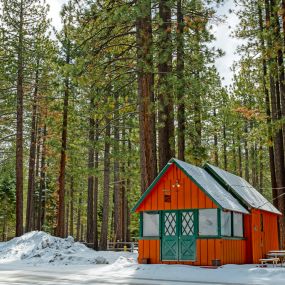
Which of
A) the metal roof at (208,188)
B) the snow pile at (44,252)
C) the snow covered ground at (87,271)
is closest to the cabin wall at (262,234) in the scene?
the metal roof at (208,188)

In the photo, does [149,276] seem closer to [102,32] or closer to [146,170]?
[146,170]

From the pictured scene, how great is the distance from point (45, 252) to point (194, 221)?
8.09 metres

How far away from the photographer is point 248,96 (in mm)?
36812

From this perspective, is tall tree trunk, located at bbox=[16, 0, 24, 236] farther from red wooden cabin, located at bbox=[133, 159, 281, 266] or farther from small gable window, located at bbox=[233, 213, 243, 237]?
small gable window, located at bbox=[233, 213, 243, 237]

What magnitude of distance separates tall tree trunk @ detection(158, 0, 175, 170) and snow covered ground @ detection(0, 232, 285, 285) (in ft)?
16.7

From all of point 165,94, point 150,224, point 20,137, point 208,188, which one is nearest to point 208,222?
point 208,188

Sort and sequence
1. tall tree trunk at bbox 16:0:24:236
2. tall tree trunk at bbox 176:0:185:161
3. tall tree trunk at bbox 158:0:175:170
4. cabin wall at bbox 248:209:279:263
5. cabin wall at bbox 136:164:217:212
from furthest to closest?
tall tree trunk at bbox 16:0:24:236 → cabin wall at bbox 248:209:279:263 → tall tree trunk at bbox 176:0:185:161 → tall tree trunk at bbox 158:0:175:170 → cabin wall at bbox 136:164:217:212

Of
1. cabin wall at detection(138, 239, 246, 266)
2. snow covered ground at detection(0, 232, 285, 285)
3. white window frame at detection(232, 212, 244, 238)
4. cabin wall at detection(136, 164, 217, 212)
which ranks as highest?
cabin wall at detection(136, 164, 217, 212)

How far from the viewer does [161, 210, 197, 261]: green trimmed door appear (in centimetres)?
1759

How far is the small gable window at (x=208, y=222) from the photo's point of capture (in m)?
17.2

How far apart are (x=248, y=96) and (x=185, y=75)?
61.0ft

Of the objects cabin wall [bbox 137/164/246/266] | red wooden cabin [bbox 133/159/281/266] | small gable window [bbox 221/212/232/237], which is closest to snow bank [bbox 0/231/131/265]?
cabin wall [bbox 137/164/246/266]

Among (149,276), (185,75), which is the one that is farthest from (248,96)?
(149,276)

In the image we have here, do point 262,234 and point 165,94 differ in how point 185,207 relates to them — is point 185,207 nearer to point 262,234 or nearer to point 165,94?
point 165,94
